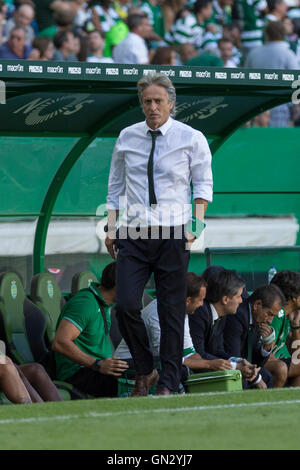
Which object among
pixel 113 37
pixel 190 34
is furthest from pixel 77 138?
pixel 190 34

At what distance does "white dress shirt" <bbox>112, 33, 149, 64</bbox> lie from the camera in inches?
577

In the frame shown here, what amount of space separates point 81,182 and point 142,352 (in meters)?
3.55

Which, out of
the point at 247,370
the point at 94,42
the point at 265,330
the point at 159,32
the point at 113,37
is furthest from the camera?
the point at 159,32

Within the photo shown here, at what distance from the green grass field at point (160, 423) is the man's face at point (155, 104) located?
180cm

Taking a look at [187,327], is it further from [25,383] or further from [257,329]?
[25,383]

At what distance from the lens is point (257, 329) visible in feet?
30.2

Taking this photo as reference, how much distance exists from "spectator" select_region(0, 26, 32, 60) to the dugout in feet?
10.9

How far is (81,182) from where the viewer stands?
1062 cm

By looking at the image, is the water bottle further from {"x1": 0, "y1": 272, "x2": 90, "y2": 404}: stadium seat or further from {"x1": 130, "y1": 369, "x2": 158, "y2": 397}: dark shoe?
{"x1": 130, "y1": 369, "x2": 158, "y2": 397}: dark shoe

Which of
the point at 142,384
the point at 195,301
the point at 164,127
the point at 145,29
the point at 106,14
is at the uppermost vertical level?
the point at 106,14

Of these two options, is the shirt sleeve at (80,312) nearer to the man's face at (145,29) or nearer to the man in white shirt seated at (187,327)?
the man in white shirt seated at (187,327)

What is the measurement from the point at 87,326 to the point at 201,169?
164 centimetres

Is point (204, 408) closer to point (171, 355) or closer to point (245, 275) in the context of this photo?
point (171, 355)

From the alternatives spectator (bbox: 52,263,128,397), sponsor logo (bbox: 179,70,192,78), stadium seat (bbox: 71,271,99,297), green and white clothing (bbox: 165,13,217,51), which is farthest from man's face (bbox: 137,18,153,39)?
spectator (bbox: 52,263,128,397)
